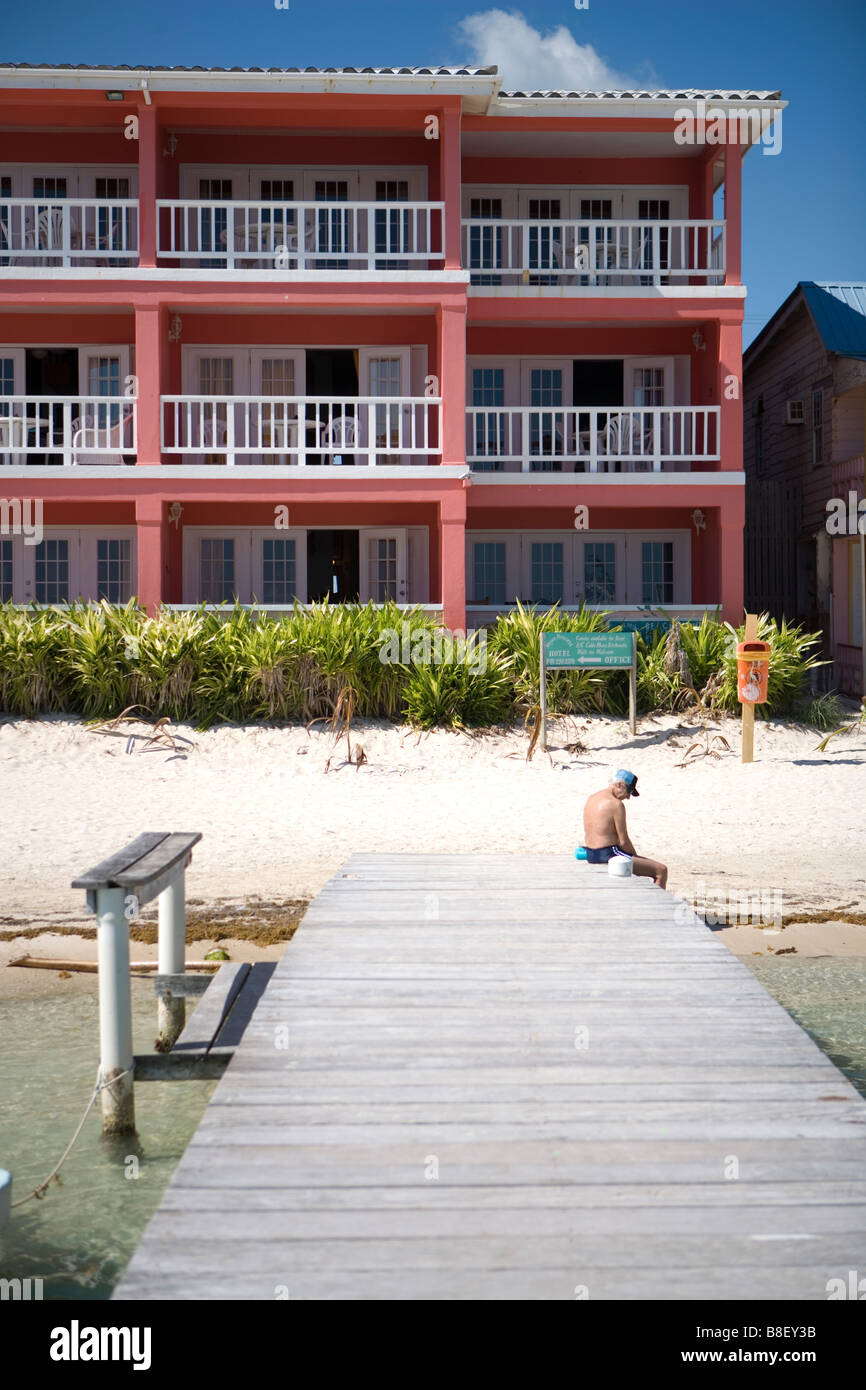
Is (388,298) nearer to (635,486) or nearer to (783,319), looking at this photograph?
(635,486)

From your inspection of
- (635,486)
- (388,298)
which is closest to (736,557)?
(635,486)

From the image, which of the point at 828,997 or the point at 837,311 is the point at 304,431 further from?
the point at 828,997

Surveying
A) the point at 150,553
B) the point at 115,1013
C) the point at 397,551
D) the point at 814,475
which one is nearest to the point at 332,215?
the point at 397,551

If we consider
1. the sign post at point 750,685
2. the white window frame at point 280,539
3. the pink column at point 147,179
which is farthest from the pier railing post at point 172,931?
the pink column at point 147,179

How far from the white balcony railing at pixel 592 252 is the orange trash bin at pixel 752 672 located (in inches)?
305

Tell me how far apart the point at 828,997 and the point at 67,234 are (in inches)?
663

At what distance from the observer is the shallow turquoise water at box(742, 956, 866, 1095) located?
772cm

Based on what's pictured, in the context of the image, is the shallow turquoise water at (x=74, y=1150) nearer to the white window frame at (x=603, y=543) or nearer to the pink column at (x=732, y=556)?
the pink column at (x=732, y=556)

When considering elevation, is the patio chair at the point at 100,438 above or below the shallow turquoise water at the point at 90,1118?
above

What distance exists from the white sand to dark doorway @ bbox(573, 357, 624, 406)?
788 centimetres

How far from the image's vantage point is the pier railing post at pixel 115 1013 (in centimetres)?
612

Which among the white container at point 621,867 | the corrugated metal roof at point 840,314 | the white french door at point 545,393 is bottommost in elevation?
the white container at point 621,867
